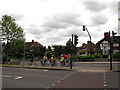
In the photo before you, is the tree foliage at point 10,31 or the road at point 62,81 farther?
the tree foliage at point 10,31

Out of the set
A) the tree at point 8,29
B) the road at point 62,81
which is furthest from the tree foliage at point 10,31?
the road at point 62,81

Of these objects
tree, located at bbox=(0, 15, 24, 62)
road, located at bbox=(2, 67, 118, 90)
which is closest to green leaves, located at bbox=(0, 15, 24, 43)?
tree, located at bbox=(0, 15, 24, 62)

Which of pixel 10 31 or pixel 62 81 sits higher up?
pixel 10 31

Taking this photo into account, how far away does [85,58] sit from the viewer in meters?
32.9

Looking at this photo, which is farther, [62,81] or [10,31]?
[10,31]

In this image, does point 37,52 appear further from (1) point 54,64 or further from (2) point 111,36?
(2) point 111,36

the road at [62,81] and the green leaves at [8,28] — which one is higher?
the green leaves at [8,28]

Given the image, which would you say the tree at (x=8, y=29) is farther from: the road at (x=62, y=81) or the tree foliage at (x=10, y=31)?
the road at (x=62, y=81)

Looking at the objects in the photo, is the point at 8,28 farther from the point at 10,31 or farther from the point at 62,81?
the point at 62,81

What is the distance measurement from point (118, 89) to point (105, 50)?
34.4 feet

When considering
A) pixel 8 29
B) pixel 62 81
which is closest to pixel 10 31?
pixel 8 29

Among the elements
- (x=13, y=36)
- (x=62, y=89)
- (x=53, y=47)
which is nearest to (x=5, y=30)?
(x=13, y=36)

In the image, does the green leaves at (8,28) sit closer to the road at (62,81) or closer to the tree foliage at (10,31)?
the tree foliage at (10,31)

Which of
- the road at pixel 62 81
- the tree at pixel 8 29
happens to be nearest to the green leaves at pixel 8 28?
the tree at pixel 8 29
